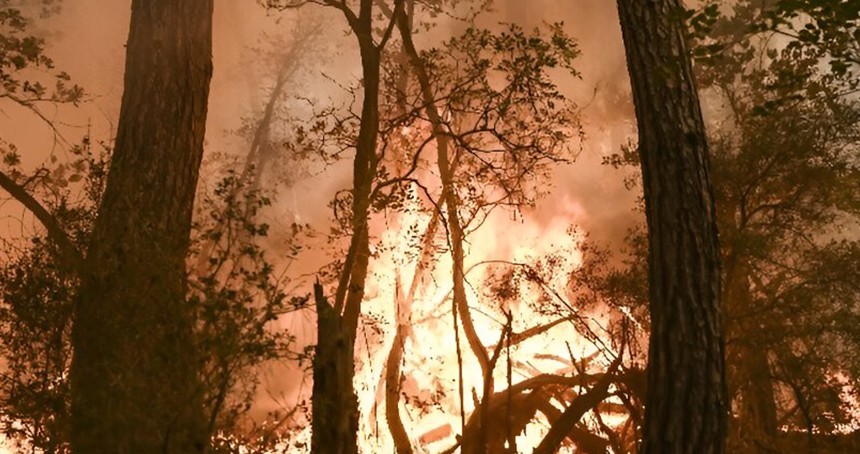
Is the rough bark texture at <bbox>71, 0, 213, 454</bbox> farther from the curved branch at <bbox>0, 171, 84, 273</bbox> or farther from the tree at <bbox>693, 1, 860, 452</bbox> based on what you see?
the tree at <bbox>693, 1, 860, 452</bbox>

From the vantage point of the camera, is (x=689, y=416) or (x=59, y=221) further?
(x=59, y=221)

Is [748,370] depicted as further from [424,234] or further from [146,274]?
[146,274]

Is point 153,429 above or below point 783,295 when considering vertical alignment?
below

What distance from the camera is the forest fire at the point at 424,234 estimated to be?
5617 millimetres

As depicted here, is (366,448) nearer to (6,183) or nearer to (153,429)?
(6,183)

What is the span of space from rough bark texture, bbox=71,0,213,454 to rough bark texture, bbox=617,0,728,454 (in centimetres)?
325

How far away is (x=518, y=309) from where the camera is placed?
57.7 feet

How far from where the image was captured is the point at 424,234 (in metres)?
13.7

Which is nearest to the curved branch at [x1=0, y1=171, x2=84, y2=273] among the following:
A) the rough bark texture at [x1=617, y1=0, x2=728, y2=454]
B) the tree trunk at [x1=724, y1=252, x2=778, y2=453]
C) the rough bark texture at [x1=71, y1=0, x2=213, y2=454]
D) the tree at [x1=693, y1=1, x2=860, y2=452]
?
the rough bark texture at [x1=71, y1=0, x2=213, y2=454]

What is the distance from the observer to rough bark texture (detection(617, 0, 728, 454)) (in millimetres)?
5445

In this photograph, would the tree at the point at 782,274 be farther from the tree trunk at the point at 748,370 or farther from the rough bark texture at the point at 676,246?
the rough bark texture at the point at 676,246

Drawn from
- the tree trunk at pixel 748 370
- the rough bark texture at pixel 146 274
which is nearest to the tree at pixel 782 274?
the tree trunk at pixel 748 370

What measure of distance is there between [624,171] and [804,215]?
11.1 metres

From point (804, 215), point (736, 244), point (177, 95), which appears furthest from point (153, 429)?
point (804, 215)
